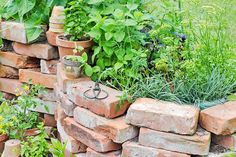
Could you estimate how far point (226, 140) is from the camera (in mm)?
2154

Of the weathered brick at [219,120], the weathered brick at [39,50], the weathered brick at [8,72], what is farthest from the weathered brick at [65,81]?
the weathered brick at [219,120]

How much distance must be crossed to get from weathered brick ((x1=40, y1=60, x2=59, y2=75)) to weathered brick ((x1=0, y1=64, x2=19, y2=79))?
0.89 ft

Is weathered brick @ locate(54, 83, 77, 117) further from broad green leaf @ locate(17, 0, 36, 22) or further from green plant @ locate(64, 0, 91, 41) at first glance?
broad green leaf @ locate(17, 0, 36, 22)

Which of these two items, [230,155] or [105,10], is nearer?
[230,155]

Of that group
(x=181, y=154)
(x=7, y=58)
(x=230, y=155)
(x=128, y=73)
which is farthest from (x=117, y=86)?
(x=7, y=58)

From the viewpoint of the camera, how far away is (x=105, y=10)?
8.63ft

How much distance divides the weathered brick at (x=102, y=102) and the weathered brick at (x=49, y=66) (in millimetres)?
477

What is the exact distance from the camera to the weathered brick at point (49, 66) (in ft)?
9.43

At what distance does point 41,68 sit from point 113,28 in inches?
27.5

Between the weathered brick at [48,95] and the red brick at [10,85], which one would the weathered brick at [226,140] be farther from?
the red brick at [10,85]

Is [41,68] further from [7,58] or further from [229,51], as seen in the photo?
[229,51]

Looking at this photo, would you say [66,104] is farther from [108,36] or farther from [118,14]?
[118,14]

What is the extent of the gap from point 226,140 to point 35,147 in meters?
1.06

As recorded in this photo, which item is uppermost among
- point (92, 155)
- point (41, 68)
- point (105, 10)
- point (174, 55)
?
point (105, 10)
